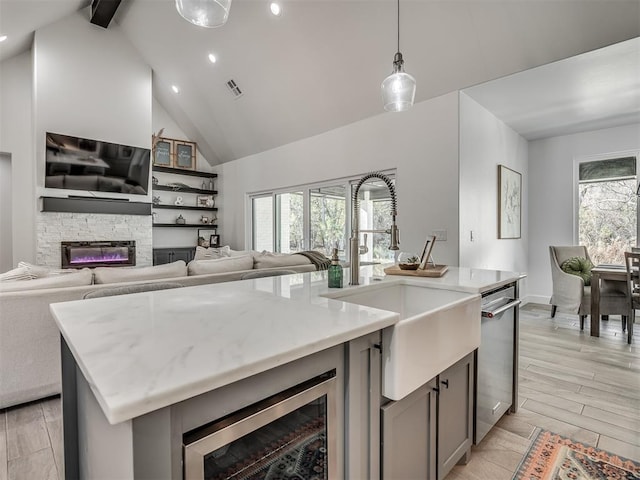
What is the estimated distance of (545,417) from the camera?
7.03ft

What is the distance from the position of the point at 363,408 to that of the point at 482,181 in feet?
12.1

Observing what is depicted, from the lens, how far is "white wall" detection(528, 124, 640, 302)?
16.2ft

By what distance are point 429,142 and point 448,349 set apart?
2.95 meters

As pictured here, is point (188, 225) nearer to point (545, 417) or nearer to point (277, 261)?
point (277, 261)

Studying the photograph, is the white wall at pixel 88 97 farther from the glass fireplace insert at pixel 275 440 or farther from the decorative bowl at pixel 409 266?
the glass fireplace insert at pixel 275 440

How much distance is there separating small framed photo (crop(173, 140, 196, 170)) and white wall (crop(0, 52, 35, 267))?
226 cm

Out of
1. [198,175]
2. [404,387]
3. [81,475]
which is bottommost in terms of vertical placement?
Answer: [81,475]

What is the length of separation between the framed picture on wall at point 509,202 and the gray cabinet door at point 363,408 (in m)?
4.04

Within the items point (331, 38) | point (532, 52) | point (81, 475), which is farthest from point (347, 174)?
point (81, 475)

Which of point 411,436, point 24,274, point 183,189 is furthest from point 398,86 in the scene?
point 183,189

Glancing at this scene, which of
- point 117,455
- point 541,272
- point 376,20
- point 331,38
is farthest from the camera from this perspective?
point 541,272

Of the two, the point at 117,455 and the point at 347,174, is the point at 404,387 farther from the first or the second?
the point at 347,174

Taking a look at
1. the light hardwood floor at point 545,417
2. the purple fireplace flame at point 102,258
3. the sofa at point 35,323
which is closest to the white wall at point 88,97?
the purple fireplace flame at point 102,258

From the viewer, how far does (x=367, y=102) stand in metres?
4.07
